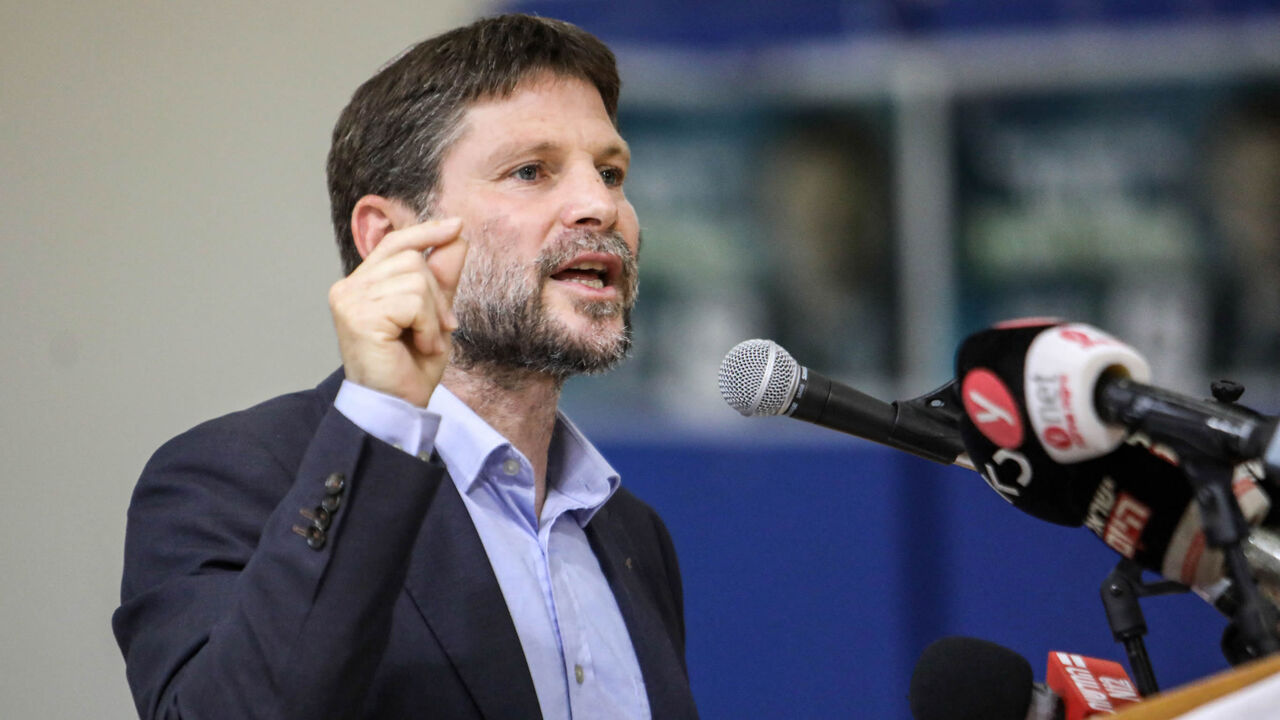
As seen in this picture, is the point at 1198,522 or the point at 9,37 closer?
the point at 1198,522

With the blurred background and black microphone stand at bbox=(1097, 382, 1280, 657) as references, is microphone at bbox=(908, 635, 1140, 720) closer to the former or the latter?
black microphone stand at bbox=(1097, 382, 1280, 657)

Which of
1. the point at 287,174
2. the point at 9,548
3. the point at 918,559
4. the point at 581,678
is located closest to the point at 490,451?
the point at 581,678

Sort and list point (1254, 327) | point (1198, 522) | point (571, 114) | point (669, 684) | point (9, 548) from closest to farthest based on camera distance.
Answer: point (1198, 522) → point (669, 684) → point (571, 114) → point (1254, 327) → point (9, 548)

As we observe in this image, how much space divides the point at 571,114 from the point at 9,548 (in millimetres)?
2612

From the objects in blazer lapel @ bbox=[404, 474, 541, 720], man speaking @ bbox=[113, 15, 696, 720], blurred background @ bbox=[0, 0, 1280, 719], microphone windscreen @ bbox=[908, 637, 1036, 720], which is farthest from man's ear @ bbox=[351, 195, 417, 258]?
blurred background @ bbox=[0, 0, 1280, 719]

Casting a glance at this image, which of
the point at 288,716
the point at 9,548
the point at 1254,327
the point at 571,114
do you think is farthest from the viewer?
the point at 9,548

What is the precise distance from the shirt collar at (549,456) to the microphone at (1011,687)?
0.61 metres

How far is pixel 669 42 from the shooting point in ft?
10.2

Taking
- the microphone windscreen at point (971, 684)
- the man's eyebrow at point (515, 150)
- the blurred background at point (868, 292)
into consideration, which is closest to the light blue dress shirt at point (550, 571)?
the man's eyebrow at point (515, 150)

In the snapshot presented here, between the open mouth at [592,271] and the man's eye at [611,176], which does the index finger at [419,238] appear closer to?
the open mouth at [592,271]

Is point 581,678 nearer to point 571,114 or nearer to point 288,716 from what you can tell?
point 288,716

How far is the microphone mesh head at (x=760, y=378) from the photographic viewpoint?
1.13 meters

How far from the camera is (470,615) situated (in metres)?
1.26

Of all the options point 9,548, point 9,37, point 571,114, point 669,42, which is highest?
point 9,37
